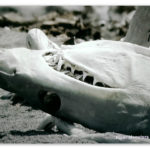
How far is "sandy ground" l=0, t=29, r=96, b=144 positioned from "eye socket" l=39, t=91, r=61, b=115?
11 centimetres

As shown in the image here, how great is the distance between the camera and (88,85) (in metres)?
1.30

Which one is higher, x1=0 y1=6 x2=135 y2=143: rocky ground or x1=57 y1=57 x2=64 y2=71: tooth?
x1=0 y1=6 x2=135 y2=143: rocky ground

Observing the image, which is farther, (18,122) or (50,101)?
(18,122)

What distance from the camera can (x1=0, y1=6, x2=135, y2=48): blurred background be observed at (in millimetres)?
1791

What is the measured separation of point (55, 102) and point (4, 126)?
0.35 m

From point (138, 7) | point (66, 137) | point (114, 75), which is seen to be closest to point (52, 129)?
point (66, 137)

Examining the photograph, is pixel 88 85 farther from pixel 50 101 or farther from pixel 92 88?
pixel 50 101

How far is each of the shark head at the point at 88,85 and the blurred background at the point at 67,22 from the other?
48 cm

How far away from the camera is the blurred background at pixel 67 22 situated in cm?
179

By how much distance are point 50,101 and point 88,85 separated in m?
0.16

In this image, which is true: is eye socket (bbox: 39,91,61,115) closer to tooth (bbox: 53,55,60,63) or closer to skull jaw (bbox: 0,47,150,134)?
skull jaw (bbox: 0,47,150,134)

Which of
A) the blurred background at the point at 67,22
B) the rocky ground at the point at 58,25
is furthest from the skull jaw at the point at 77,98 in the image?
the blurred background at the point at 67,22

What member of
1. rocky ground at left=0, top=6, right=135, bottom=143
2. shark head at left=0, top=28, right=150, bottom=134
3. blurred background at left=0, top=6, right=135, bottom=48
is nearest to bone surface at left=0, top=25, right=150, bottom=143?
shark head at left=0, top=28, right=150, bottom=134

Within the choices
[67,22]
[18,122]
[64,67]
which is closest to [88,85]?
[64,67]
